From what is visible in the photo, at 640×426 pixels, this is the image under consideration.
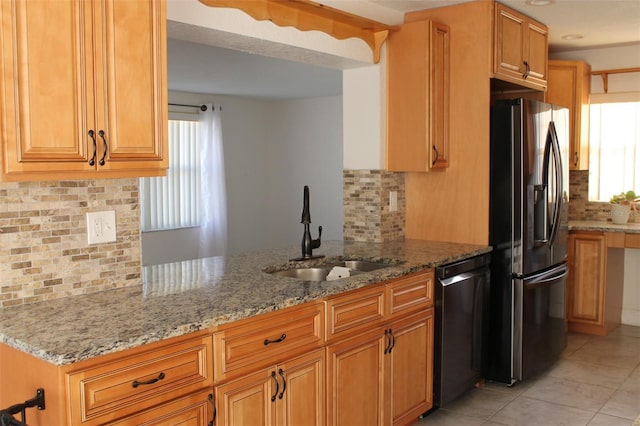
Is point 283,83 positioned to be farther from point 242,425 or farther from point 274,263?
point 242,425

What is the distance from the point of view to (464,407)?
3443 mm

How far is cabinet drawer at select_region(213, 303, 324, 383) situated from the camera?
205 centimetres

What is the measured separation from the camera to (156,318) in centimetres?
195

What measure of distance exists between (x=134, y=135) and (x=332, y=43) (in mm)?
1669

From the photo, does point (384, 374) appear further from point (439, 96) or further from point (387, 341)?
point (439, 96)

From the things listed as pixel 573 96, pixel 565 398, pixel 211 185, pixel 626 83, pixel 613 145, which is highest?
pixel 626 83

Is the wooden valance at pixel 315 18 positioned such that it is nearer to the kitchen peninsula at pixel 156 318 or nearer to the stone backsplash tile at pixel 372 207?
the stone backsplash tile at pixel 372 207

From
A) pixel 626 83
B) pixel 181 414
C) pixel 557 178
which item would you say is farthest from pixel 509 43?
pixel 181 414

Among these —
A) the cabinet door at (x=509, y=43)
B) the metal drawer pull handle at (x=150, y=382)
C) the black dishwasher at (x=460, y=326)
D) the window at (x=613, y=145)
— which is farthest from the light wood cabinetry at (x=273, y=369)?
the window at (x=613, y=145)

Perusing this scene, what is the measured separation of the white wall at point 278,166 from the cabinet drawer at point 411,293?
5230 mm

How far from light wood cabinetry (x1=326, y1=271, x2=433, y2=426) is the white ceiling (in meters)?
1.49

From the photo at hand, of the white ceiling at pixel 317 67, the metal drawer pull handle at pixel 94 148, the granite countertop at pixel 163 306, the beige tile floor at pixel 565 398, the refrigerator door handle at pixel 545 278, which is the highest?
the white ceiling at pixel 317 67

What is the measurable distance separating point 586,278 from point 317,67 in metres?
3.05

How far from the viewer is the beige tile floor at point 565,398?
10.7 feet
